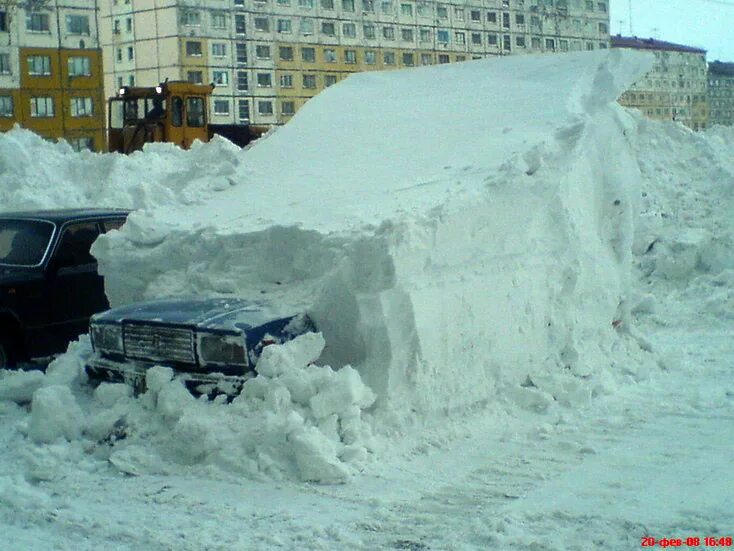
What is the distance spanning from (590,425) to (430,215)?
179 centimetres

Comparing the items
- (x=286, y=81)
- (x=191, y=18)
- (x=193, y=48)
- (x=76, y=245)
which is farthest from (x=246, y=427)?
(x=286, y=81)

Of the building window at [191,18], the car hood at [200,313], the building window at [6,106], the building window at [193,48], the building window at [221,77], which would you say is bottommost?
the car hood at [200,313]

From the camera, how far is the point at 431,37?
72188mm

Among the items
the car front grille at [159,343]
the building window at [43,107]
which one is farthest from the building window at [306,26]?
the car front grille at [159,343]

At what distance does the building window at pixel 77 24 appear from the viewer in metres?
53.8

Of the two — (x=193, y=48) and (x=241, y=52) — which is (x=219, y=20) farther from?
(x=193, y=48)

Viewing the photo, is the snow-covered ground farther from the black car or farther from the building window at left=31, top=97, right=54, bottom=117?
the building window at left=31, top=97, right=54, bottom=117

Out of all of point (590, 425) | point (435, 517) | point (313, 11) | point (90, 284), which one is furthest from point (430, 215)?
point (313, 11)

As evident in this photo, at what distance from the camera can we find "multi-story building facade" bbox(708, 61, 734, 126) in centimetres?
8362

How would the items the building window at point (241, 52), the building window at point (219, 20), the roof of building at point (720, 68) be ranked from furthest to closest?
the roof of building at point (720, 68)
the building window at point (241, 52)
the building window at point (219, 20)

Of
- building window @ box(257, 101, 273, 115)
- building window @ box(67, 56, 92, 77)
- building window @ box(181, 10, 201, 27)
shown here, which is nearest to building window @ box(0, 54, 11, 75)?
building window @ box(67, 56, 92, 77)

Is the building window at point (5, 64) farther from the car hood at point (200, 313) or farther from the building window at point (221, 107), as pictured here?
the car hood at point (200, 313)

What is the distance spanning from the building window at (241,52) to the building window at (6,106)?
17641 mm

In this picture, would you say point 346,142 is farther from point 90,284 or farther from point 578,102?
point 90,284
